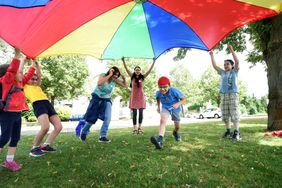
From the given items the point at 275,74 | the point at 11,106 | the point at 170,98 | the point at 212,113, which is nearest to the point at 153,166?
the point at 170,98

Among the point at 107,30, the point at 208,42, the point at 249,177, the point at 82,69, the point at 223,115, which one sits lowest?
the point at 249,177

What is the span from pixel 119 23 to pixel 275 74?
16.1 feet

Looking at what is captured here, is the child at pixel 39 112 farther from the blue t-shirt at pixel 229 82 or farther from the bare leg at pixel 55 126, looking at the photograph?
the blue t-shirt at pixel 229 82

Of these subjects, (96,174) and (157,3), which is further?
(157,3)

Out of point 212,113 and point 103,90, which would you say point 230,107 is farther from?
point 212,113

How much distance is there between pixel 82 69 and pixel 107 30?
1124 inches

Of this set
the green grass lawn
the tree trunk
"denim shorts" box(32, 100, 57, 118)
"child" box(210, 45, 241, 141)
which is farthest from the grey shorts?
"denim shorts" box(32, 100, 57, 118)

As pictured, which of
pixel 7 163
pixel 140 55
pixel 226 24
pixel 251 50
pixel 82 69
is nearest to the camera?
pixel 7 163

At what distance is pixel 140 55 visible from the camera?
26.2ft

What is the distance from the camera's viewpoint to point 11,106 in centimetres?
461

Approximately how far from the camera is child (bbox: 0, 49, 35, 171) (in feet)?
14.9

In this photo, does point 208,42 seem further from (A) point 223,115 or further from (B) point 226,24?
(A) point 223,115

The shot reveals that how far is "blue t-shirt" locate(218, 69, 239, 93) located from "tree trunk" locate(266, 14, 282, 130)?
99.5 inches

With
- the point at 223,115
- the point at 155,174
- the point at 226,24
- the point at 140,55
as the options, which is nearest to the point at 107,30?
the point at 140,55
